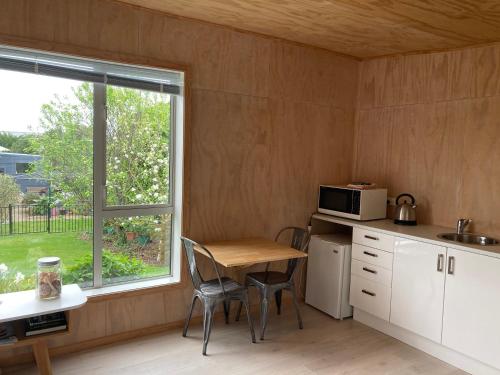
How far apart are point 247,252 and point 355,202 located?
1.18 meters

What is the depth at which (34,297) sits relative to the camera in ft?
8.01

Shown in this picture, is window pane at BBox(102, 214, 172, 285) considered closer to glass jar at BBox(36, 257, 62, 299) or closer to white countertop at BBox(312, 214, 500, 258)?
glass jar at BBox(36, 257, 62, 299)

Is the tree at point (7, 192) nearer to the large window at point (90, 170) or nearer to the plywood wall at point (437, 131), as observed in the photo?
the large window at point (90, 170)

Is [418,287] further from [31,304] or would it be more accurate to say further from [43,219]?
[43,219]

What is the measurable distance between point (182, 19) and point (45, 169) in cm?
150

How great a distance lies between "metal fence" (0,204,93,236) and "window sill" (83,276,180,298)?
45 centimetres

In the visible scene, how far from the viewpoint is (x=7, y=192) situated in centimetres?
262

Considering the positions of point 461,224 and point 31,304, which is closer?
point 31,304

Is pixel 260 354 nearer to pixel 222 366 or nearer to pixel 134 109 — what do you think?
pixel 222 366

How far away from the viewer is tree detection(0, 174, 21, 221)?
2602 millimetres

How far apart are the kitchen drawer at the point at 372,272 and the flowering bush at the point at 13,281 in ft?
8.35

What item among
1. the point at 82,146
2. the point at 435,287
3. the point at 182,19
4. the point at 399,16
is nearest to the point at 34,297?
the point at 82,146

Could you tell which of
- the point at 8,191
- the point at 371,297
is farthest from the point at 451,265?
the point at 8,191

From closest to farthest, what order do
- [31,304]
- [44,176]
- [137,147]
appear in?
[31,304] → [44,176] → [137,147]
